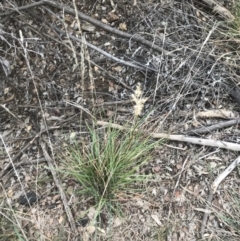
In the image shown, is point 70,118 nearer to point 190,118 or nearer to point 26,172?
point 26,172

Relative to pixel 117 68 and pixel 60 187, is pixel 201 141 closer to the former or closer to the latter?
pixel 117 68

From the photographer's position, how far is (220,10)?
2270 mm

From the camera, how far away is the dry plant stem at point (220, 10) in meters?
2.24

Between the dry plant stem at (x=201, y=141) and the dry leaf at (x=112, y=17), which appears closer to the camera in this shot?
the dry plant stem at (x=201, y=141)

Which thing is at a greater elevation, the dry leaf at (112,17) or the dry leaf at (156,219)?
the dry leaf at (112,17)

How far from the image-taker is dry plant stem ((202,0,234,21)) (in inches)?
88.2

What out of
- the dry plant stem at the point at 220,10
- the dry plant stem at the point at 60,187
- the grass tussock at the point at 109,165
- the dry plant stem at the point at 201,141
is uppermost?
the dry plant stem at the point at 220,10

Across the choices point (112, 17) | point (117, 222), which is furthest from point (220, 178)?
point (112, 17)

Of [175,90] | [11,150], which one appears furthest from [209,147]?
[11,150]

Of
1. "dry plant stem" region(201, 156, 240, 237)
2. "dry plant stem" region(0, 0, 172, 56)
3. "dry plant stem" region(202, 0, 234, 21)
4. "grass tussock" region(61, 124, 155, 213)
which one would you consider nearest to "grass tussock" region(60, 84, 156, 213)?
"grass tussock" region(61, 124, 155, 213)

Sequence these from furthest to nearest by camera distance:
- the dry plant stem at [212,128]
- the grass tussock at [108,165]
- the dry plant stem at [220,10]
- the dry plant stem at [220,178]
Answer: the dry plant stem at [220,10]
the dry plant stem at [212,128]
the dry plant stem at [220,178]
the grass tussock at [108,165]

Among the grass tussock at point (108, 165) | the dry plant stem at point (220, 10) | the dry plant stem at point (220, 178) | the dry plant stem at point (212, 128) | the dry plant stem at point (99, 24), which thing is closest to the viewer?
the grass tussock at point (108, 165)

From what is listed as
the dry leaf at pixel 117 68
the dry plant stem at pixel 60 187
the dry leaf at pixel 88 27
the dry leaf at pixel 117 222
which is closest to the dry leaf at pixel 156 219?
the dry leaf at pixel 117 222

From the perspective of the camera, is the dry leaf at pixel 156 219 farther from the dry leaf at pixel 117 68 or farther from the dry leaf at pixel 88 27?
the dry leaf at pixel 88 27
